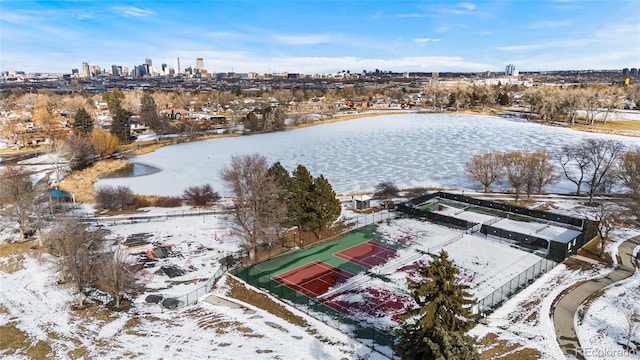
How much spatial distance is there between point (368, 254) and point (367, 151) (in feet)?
99.6

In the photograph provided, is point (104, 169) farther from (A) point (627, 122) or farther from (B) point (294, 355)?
(A) point (627, 122)

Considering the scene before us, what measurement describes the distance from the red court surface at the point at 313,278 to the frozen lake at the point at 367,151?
14155 millimetres

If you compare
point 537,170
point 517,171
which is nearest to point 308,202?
point 517,171

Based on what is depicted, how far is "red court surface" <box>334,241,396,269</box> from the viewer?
872 inches

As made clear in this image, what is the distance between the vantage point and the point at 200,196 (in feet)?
107

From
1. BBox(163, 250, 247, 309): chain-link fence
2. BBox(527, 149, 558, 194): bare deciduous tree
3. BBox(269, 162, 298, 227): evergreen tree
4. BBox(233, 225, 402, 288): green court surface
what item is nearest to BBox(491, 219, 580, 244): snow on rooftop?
BBox(527, 149, 558, 194): bare deciduous tree

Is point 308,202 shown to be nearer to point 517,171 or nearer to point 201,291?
point 201,291

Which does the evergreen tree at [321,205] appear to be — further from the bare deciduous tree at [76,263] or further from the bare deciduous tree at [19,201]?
the bare deciduous tree at [19,201]

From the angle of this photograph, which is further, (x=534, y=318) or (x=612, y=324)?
(x=534, y=318)

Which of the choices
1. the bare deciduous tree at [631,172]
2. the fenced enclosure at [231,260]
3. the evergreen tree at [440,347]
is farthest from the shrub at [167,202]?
the bare deciduous tree at [631,172]

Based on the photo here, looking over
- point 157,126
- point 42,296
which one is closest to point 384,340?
point 42,296

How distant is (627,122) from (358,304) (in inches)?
3122

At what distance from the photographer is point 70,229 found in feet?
70.8

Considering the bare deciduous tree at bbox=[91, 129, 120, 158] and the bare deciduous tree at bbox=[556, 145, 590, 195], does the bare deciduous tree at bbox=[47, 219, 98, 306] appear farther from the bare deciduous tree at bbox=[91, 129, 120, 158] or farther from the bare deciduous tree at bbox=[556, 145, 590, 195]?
the bare deciduous tree at bbox=[91, 129, 120, 158]
